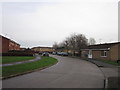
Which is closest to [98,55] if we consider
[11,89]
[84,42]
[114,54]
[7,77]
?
[114,54]

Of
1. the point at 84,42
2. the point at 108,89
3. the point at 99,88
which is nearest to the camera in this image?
the point at 108,89

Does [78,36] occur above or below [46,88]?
above

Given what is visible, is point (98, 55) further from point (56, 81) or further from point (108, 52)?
point (56, 81)

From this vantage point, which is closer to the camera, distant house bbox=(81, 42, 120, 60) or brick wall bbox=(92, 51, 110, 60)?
distant house bbox=(81, 42, 120, 60)

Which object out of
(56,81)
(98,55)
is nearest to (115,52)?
(98,55)

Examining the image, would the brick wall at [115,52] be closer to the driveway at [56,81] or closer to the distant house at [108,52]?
the distant house at [108,52]

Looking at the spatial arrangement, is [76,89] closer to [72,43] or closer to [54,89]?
[54,89]

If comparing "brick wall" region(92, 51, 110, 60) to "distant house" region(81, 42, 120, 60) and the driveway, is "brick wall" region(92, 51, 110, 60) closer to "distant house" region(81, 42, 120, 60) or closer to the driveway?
"distant house" region(81, 42, 120, 60)

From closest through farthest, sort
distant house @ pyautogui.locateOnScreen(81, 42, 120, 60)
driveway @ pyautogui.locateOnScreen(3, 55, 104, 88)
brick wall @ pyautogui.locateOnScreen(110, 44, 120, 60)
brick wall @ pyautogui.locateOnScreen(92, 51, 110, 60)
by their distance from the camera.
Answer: driveway @ pyautogui.locateOnScreen(3, 55, 104, 88) < brick wall @ pyautogui.locateOnScreen(110, 44, 120, 60) < distant house @ pyautogui.locateOnScreen(81, 42, 120, 60) < brick wall @ pyautogui.locateOnScreen(92, 51, 110, 60)

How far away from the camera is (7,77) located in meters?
10.8

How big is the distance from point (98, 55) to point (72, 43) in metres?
25.5

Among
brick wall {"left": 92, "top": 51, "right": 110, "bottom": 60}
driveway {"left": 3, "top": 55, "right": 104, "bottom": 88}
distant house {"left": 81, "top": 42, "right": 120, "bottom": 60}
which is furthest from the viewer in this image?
brick wall {"left": 92, "top": 51, "right": 110, "bottom": 60}

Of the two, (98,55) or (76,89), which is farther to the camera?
(98,55)

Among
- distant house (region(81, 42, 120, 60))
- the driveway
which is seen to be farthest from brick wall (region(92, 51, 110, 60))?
the driveway
